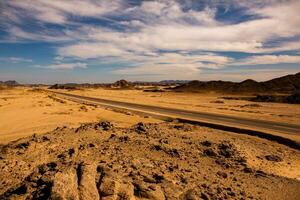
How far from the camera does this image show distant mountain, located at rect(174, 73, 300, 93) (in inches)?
2864

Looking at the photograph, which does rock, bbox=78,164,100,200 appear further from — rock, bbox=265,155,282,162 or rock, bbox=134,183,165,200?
rock, bbox=265,155,282,162

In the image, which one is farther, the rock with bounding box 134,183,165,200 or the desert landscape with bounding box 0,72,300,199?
the desert landscape with bounding box 0,72,300,199

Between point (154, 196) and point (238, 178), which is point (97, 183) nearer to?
point (154, 196)

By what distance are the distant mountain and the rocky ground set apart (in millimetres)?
62543

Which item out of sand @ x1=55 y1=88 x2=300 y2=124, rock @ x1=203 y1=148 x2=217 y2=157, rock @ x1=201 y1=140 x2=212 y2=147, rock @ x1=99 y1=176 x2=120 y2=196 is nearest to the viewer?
rock @ x1=99 y1=176 x2=120 y2=196

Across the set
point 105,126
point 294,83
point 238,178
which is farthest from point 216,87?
point 238,178

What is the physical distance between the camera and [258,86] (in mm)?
78750

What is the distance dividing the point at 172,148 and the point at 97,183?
4329 mm

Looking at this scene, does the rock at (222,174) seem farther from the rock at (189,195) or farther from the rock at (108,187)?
the rock at (108,187)

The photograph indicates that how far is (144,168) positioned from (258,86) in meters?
74.8

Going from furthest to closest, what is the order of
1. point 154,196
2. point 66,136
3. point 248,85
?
point 248,85 < point 66,136 < point 154,196

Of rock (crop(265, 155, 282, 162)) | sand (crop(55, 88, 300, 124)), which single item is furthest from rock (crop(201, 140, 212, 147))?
sand (crop(55, 88, 300, 124))

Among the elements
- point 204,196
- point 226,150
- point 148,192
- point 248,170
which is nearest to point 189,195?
point 204,196

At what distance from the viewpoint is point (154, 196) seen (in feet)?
23.1
